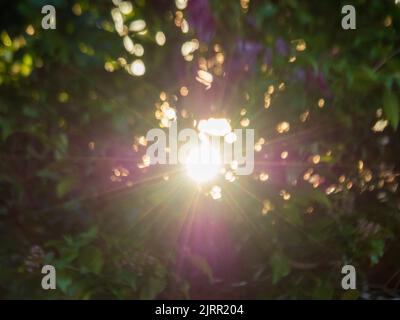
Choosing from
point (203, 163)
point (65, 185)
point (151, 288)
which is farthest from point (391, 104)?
point (65, 185)

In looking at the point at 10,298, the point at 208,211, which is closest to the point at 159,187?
the point at 208,211

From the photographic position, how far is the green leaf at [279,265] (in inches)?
58.2

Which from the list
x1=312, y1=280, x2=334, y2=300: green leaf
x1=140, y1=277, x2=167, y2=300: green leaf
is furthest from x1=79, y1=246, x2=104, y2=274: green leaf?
x1=312, y1=280, x2=334, y2=300: green leaf

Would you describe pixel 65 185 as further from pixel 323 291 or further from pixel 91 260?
pixel 323 291

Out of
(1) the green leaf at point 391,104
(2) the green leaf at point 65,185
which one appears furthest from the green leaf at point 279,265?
(2) the green leaf at point 65,185

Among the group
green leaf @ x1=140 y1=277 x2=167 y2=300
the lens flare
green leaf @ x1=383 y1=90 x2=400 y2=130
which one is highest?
green leaf @ x1=383 y1=90 x2=400 y2=130

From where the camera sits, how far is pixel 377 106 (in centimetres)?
149

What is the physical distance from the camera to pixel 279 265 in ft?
4.89

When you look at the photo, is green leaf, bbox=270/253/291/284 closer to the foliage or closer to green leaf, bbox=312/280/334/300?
the foliage

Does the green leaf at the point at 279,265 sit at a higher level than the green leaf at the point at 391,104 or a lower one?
lower

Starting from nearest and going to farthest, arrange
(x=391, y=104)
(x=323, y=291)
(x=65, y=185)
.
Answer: (x=391, y=104)
(x=65, y=185)
(x=323, y=291)

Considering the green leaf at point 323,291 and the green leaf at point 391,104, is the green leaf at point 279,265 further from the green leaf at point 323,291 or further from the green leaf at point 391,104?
the green leaf at point 391,104

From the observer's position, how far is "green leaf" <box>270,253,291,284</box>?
1.48 metres

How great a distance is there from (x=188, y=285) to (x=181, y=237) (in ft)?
0.48
